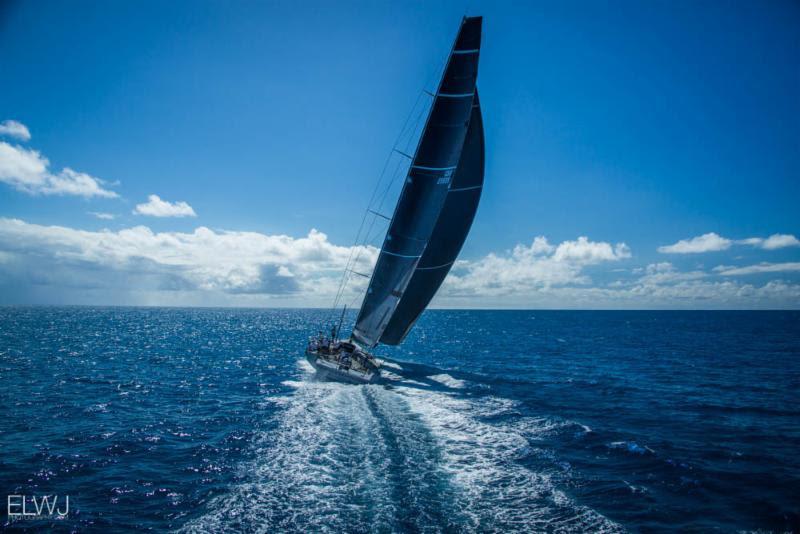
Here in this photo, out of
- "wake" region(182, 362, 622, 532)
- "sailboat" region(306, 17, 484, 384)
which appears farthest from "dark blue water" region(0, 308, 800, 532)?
"sailboat" region(306, 17, 484, 384)

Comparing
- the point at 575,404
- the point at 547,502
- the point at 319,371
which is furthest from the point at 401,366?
the point at 547,502

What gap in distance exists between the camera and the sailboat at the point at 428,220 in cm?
2139

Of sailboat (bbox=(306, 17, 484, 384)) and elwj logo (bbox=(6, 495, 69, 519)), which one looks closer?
elwj logo (bbox=(6, 495, 69, 519))

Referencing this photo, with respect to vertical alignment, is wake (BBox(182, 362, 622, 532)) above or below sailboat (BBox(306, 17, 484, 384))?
below

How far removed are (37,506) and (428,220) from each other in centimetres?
1932

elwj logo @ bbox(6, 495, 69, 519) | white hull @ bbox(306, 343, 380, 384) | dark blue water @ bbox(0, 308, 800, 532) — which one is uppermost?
white hull @ bbox(306, 343, 380, 384)

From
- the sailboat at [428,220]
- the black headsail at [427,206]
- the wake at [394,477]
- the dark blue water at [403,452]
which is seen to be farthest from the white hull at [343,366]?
the wake at [394,477]

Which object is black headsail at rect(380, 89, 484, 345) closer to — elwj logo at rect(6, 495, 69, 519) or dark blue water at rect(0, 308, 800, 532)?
dark blue water at rect(0, 308, 800, 532)

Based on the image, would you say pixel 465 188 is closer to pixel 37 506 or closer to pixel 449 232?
pixel 449 232

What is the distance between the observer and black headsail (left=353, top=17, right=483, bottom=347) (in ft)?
69.9

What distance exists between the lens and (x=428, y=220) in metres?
22.6

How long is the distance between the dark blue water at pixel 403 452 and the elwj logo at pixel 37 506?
0.26 m

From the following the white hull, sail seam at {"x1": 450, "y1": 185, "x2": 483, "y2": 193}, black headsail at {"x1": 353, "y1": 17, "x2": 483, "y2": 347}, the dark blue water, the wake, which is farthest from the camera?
sail seam at {"x1": 450, "y1": 185, "x2": 483, "y2": 193}

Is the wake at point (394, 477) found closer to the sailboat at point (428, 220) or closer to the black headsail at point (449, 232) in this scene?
the sailboat at point (428, 220)
